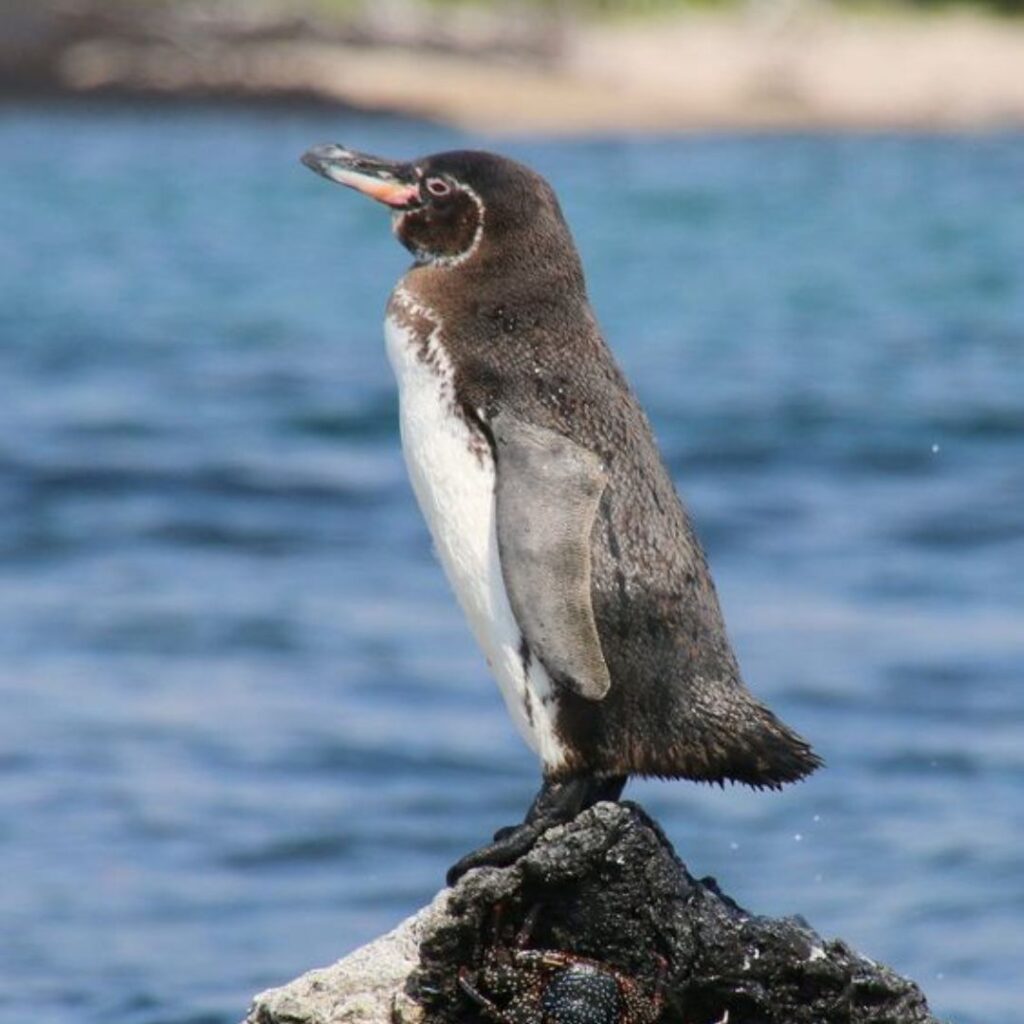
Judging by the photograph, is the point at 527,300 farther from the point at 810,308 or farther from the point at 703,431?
the point at 810,308

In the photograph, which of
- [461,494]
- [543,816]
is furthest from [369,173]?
[543,816]

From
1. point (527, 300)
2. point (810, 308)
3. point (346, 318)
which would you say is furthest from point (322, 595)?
point (810, 308)

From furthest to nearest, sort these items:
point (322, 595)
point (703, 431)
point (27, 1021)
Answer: point (703, 431) → point (322, 595) → point (27, 1021)

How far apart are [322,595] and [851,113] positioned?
35947 mm

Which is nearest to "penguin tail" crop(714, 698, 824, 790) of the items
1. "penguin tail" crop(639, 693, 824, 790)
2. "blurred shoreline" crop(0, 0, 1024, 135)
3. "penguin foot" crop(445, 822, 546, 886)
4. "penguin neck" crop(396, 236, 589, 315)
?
"penguin tail" crop(639, 693, 824, 790)

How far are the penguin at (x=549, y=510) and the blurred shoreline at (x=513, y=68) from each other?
38631 mm

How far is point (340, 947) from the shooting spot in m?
6.63

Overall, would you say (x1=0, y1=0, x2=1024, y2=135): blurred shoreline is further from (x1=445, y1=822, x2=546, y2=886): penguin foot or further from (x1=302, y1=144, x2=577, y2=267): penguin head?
(x1=445, y1=822, x2=546, y2=886): penguin foot

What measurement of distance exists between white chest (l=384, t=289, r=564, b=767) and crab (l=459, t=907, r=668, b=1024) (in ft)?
1.21

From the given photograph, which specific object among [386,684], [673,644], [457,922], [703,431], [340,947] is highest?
[703,431]

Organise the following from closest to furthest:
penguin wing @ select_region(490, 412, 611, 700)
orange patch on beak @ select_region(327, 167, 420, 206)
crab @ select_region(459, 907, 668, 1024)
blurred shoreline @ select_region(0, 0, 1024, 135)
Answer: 1. crab @ select_region(459, 907, 668, 1024)
2. penguin wing @ select_region(490, 412, 611, 700)
3. orange patch on beak @ select_region(327, 167, 420, 206)
4. blurred shoreline @ select_region(0, 0, 1024, 135)

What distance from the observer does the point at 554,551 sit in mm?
4148

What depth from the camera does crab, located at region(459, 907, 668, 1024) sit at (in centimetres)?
394

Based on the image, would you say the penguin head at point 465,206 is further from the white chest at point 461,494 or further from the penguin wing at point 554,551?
the penguin wing at point 554,551
